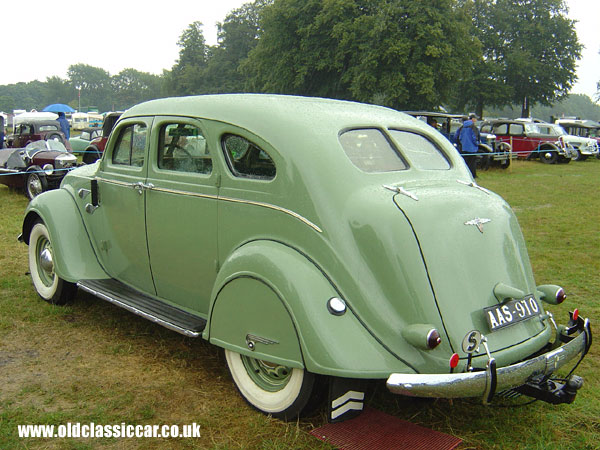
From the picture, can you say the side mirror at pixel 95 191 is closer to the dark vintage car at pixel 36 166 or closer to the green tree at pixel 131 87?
the dark vintage car at pixel 36 166

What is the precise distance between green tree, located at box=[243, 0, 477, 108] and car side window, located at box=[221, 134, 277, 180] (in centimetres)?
3047

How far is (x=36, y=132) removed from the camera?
1539cm

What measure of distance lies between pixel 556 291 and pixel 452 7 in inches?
1402

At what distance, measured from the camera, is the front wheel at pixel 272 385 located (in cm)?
305

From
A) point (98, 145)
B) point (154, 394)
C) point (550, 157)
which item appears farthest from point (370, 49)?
point (154, 394)

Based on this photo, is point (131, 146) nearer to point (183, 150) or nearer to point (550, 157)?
point (183, 150)

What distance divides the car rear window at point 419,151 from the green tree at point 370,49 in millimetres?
29742

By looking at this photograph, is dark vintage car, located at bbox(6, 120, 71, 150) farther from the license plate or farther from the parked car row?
the license plate

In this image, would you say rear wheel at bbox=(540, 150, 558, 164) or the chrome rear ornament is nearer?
the chrome rear ornament

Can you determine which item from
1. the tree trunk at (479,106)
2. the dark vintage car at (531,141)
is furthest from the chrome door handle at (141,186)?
the tree trunk at (479,106)

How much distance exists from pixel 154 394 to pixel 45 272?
7.99 ft

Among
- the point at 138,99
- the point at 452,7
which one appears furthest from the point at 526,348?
the point at 138,99

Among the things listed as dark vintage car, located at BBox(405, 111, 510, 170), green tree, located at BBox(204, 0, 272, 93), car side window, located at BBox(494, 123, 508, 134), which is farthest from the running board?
green tree, located at BBox(204, 0, 272, 93)

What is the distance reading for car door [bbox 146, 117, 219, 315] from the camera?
3.68 metres
